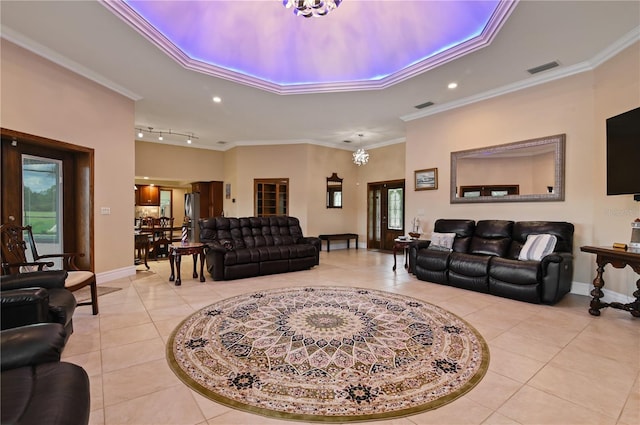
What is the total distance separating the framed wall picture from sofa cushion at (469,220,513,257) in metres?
1.28

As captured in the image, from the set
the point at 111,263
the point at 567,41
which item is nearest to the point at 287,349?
the point at 111,263

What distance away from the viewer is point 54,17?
316 centimetres

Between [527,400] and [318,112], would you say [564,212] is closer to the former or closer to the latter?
[527,400]

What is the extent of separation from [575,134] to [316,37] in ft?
13.0

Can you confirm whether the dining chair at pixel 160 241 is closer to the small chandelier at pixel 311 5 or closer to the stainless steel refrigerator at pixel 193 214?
the stainless steel refrigerator at pixel 193 214

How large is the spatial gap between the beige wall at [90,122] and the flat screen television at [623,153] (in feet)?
23.1

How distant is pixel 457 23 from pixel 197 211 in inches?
333

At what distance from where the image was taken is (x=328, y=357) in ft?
7.79

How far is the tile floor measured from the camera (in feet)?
5.65

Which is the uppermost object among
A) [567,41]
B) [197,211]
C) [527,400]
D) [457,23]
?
[457,23]

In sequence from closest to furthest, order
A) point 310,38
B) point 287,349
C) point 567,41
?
1. point 287,349
2. point 567,41
3. point 310,38

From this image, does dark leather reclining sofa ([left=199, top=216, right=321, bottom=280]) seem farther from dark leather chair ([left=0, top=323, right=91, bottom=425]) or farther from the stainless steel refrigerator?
the stainless steel refrigerator

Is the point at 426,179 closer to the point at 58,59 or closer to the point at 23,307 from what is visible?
the point at 23,307

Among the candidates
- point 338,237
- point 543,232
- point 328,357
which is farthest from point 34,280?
point 338,237
